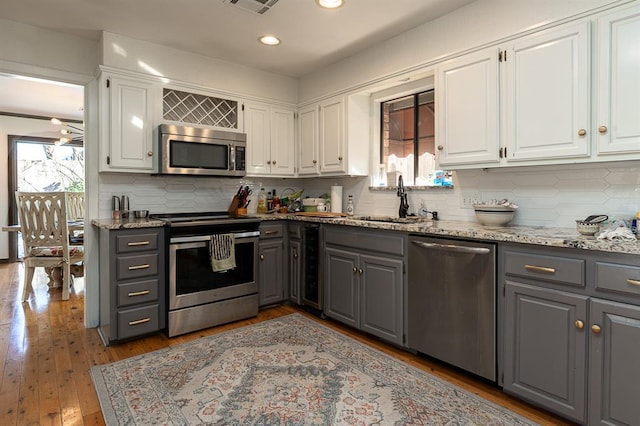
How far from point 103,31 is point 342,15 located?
196 cm

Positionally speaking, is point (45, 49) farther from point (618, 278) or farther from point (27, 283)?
point (618, 278)

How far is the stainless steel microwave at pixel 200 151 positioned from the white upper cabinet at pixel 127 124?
0.15 m

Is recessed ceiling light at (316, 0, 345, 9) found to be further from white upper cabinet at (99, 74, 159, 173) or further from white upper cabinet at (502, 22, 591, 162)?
white upper cabinet at (99, 74, 159, 173)

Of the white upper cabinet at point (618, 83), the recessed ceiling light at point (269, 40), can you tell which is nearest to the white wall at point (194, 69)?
the recessed ceiling light at point (269, 40)

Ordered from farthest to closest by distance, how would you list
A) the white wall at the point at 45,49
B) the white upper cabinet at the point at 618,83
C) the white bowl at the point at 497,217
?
1. the white wall at the point at 45,49
2. the white bowl at the point at 497,217
3. the white upper cabinet at the point at 618,83

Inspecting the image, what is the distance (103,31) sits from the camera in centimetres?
301

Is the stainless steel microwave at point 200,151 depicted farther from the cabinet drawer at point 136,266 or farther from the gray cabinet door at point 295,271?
the gray cabinet door at point 295,271

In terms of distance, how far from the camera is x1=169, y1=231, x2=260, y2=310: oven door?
295cm

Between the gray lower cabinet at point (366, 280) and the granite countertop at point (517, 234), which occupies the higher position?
the granite countertop at point (517, 234)

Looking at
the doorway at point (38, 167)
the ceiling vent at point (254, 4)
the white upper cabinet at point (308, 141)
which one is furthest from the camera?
the doorway at point (38, 167)

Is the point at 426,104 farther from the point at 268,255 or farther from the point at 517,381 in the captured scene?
the point at 517,381

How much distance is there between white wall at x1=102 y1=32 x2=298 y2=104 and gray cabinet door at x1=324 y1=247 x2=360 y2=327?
1.98 m

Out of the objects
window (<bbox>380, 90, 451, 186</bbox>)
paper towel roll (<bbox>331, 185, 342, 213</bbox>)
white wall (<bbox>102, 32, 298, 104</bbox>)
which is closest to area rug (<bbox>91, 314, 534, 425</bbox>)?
paper towel roll (<bbox>331, 185, 342, 213</bbox>)

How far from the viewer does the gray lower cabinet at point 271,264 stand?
352cm
